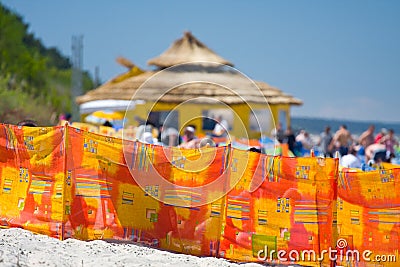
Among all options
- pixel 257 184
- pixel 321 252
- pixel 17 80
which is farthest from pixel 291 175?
pixel 17 80

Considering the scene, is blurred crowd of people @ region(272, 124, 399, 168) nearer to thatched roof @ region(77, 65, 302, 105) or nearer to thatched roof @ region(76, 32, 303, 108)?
thatched roof @ region(77, 65, 302, 105)

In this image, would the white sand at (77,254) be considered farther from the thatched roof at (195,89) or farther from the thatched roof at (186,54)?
the thatched roof at (186,54)

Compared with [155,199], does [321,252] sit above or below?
below

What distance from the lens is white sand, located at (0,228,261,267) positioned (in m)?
7.02

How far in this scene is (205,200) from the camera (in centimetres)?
820

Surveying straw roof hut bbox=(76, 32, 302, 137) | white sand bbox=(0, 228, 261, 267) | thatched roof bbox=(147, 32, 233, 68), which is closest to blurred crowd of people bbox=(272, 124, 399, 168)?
white sand bbox=(0, 228, 261, 267)

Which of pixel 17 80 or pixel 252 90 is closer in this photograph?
pixel 252 90

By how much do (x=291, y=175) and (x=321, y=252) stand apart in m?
0.96

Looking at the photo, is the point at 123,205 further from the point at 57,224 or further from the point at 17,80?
the point at 17,80

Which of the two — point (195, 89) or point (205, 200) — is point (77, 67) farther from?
point (205, 200)

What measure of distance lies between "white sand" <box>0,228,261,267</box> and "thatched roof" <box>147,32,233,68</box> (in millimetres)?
21463

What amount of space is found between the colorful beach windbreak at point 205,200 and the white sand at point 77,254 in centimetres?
25

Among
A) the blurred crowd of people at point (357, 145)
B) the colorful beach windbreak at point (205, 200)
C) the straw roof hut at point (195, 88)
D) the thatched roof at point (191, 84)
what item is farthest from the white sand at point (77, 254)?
the straw roof hut at point (195, 88)

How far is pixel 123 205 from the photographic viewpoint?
8.29 meters
